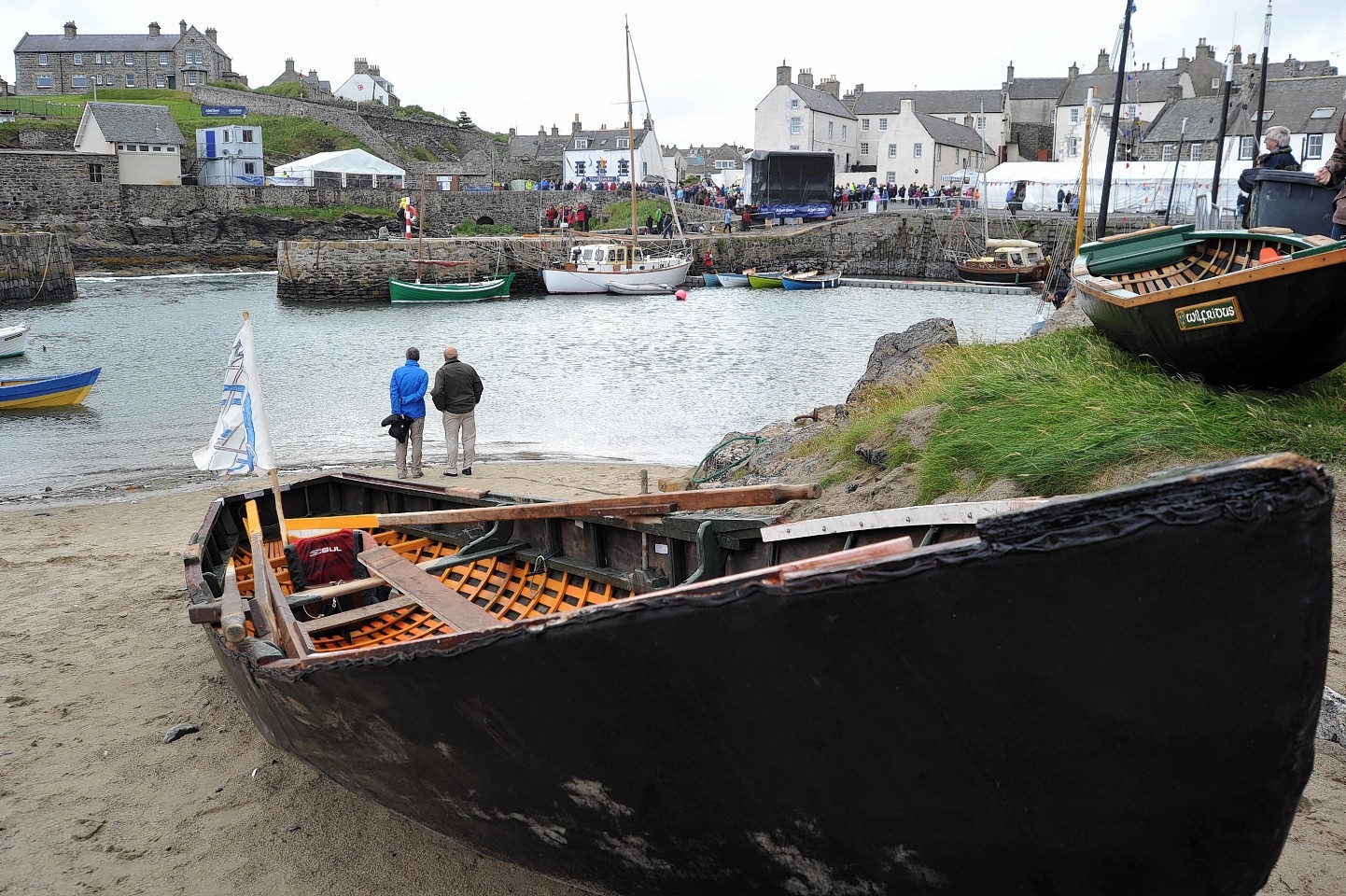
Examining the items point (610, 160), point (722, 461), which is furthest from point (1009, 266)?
point (722, 461)

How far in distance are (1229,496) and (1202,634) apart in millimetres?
388

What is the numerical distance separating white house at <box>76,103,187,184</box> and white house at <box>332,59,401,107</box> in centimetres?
3530

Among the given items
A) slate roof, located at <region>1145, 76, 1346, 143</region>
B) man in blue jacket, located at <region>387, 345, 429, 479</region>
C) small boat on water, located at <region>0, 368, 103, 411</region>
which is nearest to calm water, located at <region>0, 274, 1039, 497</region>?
small boat on water, located at <region>0, 368, 103, 411</region>

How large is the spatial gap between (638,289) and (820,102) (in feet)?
109

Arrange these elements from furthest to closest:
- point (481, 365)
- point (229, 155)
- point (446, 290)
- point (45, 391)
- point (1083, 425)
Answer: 1. point (229, 155)
2. point (446, 290)
3. point (481, 365)
4. point (45, 391)
5. point (1083, 425)

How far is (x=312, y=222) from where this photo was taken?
2375 inches

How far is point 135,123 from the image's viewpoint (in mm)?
63250

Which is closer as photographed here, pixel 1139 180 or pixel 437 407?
pixel 437 407

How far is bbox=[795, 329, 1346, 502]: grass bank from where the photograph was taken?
638 centimetres

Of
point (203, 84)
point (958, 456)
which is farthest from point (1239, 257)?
point (203, 84)

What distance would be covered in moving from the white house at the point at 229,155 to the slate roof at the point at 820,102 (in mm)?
36537

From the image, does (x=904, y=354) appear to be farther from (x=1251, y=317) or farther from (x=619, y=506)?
(x=619, y=506)

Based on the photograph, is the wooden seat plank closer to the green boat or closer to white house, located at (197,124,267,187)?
the green boat

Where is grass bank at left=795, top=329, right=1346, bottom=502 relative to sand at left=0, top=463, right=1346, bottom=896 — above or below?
above
